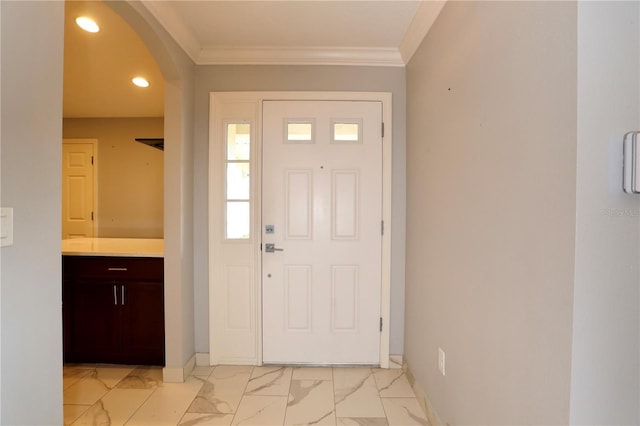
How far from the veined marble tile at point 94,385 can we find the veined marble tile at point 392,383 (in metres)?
1.90

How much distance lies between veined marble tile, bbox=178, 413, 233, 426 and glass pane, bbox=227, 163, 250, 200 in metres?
1.47

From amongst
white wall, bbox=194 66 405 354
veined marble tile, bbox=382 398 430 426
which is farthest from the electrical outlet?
white wall, bbox=194 66 405 354

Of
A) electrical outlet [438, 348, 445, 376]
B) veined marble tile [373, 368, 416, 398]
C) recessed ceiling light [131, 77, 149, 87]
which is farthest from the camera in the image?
recessed ceiling light [131, 77, 149, 87]

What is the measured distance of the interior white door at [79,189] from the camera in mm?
4297

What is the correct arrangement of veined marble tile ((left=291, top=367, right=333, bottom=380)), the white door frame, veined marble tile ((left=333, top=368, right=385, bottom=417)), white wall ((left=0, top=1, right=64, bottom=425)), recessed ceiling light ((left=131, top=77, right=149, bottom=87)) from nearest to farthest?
white wall ((left=0, top=1, right=64, bottom=425))
veined marble tile ((left=333, top=368, right=385, bottom=417))
veined marble tile ((left=291, top=367, right=333, bottom=380))
the white door frame
recessed ceiling light ((left=131, top=77, right=149, bottom=87))

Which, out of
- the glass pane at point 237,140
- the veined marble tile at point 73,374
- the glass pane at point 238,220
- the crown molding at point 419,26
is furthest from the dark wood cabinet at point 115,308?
the crown molding at point 419,26

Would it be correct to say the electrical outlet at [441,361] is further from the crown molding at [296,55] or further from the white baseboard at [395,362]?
the crown molding at [296,55]

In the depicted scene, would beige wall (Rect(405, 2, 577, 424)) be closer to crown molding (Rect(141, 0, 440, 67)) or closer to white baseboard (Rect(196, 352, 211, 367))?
crown molding (Rect(141, 0, 440, 67))

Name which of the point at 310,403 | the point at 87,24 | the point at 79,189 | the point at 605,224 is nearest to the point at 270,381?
the point at 310,403

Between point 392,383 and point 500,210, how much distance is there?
1.65m

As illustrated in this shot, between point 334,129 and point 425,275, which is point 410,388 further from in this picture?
point 334,129

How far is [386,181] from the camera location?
236 centimetres

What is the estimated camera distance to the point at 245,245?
7.90ft

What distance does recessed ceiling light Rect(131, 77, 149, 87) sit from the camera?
9.70 ft
